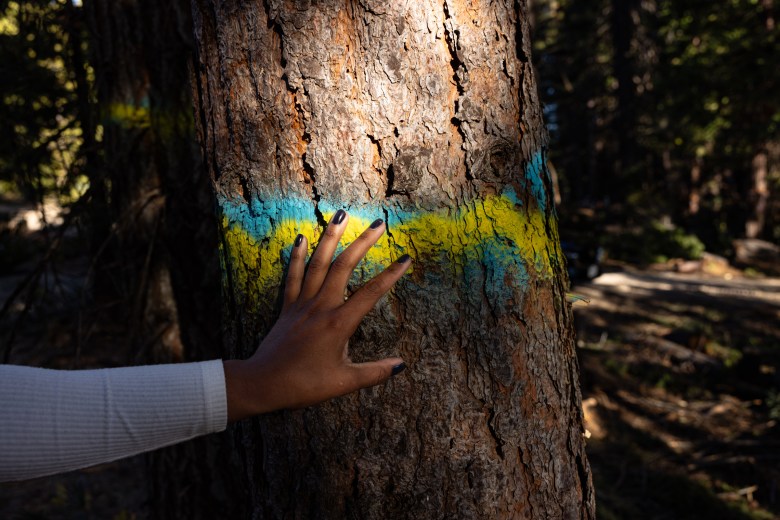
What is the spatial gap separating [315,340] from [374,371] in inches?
5.7

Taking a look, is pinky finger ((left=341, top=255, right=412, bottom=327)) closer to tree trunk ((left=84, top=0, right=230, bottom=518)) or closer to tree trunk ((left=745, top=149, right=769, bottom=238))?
tree trunk ((left=84, top=0, right=230, bottom=518))

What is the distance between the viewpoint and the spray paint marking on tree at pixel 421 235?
4.54ft

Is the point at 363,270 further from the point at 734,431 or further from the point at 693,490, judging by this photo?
the point at 734,431

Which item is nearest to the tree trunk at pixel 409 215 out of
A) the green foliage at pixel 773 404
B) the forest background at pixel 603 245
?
the forest background at pixel 603 245

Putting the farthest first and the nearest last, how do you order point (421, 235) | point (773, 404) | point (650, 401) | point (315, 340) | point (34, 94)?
point (650, 401) < point (773, 404) < point (34, 94) < point (421, 235) < point (315, 340)

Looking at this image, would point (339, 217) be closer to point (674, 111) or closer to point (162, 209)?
point (162, 209)

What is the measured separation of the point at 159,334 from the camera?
3.34m

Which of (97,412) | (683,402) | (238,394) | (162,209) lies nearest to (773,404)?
(683,402)

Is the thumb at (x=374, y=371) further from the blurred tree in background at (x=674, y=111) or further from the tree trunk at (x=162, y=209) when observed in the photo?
the blurred tree in background at (x=674, y=111)

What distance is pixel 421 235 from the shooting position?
1.39m

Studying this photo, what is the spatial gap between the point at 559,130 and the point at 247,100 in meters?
26.7

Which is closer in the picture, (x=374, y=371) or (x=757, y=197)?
(x=374, y=371)

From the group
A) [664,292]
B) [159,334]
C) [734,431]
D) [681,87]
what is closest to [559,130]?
[681,87]

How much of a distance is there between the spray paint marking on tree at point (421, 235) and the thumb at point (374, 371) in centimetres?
20
